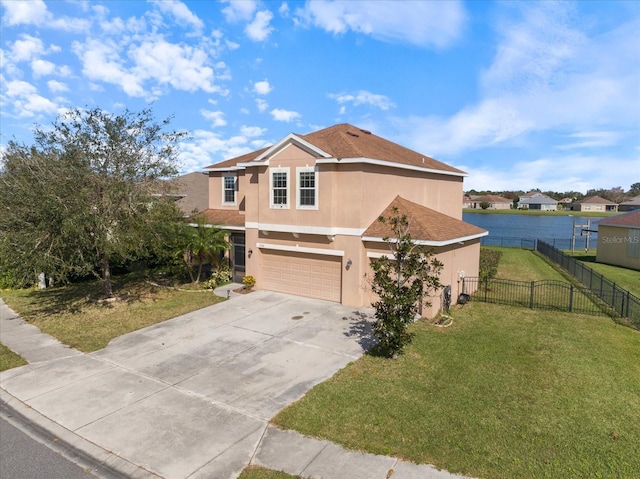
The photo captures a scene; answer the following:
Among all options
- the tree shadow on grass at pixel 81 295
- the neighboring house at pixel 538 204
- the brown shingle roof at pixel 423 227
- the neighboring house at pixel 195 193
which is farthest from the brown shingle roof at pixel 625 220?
the neighboring house at pixel 538 204

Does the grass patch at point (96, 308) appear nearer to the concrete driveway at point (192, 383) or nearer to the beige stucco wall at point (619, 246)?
the concrete driveway at point (192, 383)

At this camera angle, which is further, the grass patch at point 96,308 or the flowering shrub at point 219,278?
the flowering shrub at point 219,278

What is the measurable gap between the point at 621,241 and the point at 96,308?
32.4m

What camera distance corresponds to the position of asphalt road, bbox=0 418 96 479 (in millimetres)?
6324

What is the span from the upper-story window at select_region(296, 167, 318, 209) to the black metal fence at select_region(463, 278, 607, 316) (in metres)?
7.43

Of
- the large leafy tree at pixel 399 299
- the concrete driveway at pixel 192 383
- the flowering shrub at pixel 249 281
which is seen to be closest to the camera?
the concrete driveway at pixel 192 383

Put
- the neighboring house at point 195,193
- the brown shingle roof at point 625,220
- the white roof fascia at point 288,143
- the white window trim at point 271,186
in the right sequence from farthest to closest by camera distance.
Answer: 1. the neighboring house at point 195,193
2. the brown shingle roof at point 625,220
3. the white window trim at point 271,186
4. the white roof fascia at point 288,143

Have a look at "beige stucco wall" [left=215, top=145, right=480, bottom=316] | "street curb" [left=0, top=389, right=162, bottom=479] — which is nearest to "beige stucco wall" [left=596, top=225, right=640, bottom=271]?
"beige stucco wall" [left=215, top=145, right=480, bottom=316]

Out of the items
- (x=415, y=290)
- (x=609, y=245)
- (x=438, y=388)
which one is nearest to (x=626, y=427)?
(x=438, y=388)

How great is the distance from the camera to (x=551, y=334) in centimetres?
1241

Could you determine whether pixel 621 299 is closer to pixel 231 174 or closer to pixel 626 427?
pixel 626 427

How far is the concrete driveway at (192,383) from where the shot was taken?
6.93 m

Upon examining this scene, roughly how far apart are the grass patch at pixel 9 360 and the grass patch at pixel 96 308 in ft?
4.22

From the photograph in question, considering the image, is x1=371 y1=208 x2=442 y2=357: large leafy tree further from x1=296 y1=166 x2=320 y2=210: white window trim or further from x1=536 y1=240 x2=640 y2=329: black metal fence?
x1=536 y1=240 x2=640 y2=329: black metal fence
